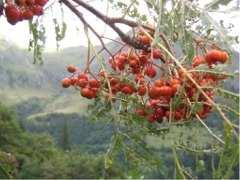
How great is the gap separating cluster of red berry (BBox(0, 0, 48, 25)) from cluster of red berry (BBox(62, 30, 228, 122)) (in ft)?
1.40

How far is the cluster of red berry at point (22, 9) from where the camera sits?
2973 millimetres

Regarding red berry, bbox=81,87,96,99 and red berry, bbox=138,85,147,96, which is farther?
red berry, bbox=81,87,96,99

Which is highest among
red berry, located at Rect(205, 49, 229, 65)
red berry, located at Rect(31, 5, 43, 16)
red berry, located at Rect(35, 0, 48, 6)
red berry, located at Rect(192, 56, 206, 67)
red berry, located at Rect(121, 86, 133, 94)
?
red berry, located at Rect(35, 0, 48, 6)

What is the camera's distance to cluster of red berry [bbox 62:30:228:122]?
8.52 feet

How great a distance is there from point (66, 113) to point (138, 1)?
471 feet

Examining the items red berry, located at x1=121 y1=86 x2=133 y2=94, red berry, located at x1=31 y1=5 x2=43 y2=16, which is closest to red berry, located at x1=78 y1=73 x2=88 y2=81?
red berry, located at x1=121 y1=86 x2=133 y2=94

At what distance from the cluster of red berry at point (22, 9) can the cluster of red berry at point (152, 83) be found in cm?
43

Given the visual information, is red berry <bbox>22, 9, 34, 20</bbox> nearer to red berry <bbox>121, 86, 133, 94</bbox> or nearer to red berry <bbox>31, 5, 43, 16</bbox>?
red berry <bbox>31, 5, 43, 16</bbox>

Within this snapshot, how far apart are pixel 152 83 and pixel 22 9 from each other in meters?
0.68

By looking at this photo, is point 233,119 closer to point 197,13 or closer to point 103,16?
point 197,13

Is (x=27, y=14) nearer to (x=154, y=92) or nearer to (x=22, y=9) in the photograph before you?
(x=22, y=9)

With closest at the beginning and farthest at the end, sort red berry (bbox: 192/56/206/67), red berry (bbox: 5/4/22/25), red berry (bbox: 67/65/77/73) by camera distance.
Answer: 1. red berry (bbox: 192/56/206/67)
2. red berry (bbox: 5/4/22/25)
3. red berry (bbox: 67/65/77/73)

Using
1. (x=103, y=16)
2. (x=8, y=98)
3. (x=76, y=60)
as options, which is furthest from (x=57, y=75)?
(x=103, y=16)

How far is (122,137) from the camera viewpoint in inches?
119
